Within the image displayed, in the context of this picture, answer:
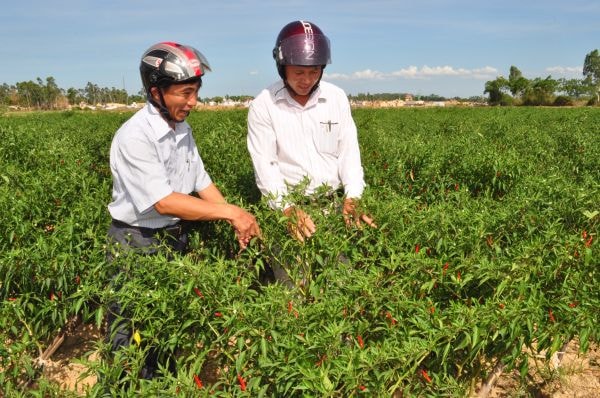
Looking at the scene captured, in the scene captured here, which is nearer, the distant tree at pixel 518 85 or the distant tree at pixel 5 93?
the distant tree at pixel 518 85

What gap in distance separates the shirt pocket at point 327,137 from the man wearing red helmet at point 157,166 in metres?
0.96

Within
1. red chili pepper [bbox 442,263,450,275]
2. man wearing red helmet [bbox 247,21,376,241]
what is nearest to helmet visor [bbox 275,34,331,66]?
man wearing red helmet [bbox 247,21,376,241]

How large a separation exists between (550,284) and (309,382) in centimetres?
143

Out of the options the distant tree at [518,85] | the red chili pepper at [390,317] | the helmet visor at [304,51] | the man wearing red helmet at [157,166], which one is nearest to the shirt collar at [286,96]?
the helmet visor at [304,51]

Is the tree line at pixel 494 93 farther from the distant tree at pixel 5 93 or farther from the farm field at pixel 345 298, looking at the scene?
the farm field at pixel 345 298

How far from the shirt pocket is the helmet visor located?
1.59 ft

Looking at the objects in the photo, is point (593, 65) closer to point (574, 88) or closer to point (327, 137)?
point (574, 88)

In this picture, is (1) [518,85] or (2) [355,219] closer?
(2) [355,219]

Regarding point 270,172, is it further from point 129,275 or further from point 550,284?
point 550,284

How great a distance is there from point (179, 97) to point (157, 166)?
0.43 metres

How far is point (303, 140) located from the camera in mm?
Answer: 3740

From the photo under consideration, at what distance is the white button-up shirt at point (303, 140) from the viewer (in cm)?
367

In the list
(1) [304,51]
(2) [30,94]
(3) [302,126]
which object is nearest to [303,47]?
(1) [304,51]

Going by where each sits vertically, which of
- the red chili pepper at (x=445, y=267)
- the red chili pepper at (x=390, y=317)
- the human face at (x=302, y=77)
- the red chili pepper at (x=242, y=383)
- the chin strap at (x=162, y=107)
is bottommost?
the red chili pepper at (x=242, y=383)
